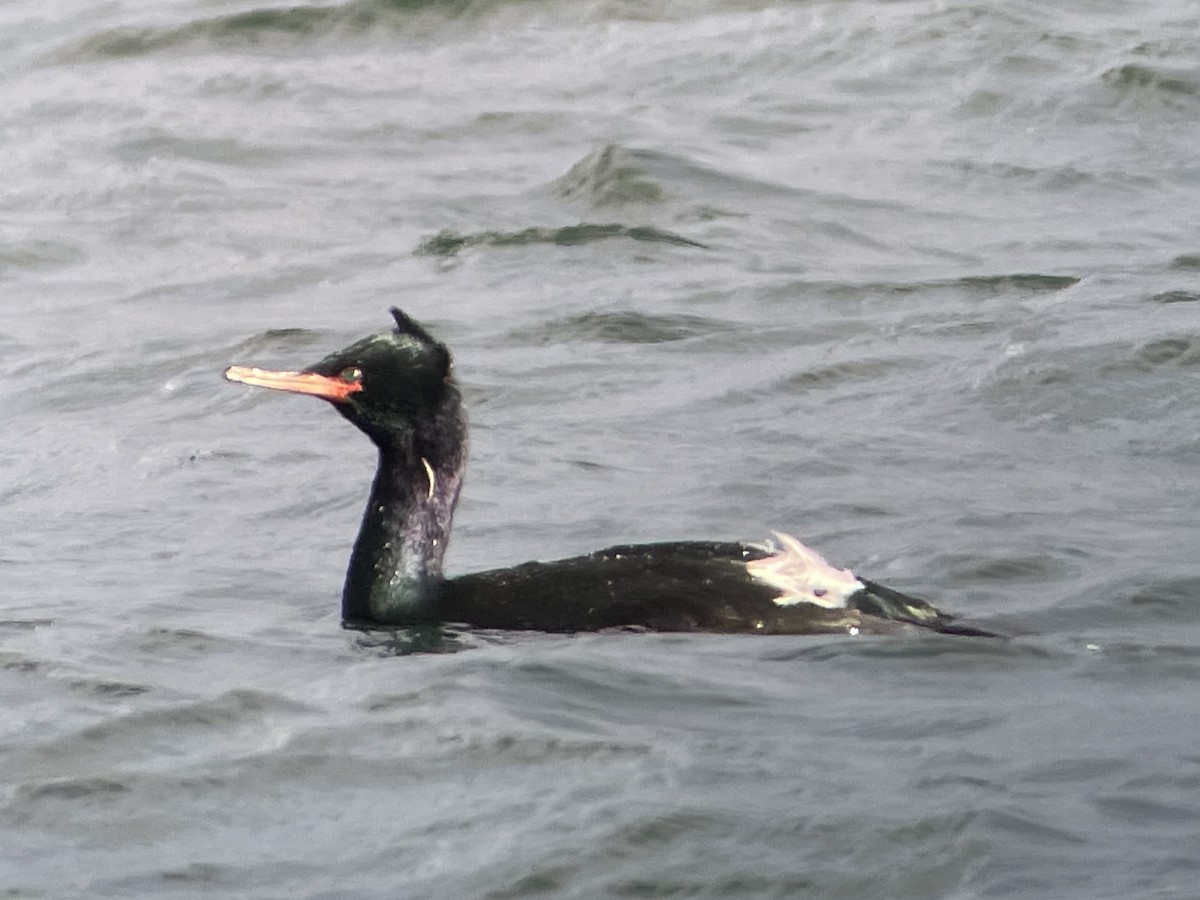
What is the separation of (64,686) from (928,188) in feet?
23.9

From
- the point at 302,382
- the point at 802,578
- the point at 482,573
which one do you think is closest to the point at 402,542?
the point at 482,573

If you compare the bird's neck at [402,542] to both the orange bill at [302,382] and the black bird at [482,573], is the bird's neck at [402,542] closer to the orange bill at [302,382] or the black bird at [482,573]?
the black bird at [482,573]

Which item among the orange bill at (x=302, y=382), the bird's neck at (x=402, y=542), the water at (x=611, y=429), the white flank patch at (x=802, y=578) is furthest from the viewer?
the bird's neck at (x=402, y=542)

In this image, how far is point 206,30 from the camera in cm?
1745

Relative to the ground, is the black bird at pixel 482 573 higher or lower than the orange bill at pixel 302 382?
lower

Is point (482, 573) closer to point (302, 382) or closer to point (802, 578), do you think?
point (302, 382)

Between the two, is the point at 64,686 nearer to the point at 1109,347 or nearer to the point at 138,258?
the point at 1109,347

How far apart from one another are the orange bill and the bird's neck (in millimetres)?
271

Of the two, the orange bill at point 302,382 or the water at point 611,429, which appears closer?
the water at point 611,429

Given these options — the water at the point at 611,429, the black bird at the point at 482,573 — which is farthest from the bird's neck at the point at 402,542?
the water at the point at 611,429

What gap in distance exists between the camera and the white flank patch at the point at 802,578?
24.4ft

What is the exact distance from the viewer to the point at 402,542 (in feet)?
26.1

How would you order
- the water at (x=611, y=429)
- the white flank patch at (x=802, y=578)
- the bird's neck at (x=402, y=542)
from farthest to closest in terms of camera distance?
the bird's neck at (x=402, y=542), the white flank patch at (x=802, y=578), the water at (x=611, y=429)

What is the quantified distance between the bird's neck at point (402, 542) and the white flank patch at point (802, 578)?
1.01m
